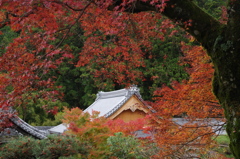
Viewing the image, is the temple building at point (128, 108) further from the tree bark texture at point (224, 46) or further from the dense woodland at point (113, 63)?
the tree bark texture at point (224, 46)

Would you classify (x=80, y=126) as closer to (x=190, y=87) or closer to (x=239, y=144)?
(x=190, y=87)

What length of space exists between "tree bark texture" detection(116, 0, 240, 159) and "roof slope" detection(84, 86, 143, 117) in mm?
11236

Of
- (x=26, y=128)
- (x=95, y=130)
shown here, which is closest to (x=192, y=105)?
(x=95, y=130)

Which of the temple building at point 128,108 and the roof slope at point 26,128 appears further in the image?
the temple building at point 128,108

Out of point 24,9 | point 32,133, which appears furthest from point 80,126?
point 24,9

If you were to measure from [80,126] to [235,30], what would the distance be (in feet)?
23.5

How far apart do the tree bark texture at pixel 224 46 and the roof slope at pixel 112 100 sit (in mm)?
11236

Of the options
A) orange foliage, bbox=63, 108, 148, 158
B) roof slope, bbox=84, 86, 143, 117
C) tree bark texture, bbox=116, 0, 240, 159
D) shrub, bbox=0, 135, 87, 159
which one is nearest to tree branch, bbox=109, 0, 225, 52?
tree bark texture, bbox=116, 0, 240, 159

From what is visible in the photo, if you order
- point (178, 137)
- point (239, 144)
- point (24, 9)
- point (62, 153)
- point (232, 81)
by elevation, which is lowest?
point (62, 153)

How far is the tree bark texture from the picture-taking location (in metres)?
3.06

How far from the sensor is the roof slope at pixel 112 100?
1523cm

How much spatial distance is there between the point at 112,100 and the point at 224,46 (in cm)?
1492

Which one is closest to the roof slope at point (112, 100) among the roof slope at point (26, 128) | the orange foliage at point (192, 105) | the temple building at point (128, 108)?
the temple building at point (128, 108)

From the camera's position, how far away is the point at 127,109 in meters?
15.6
